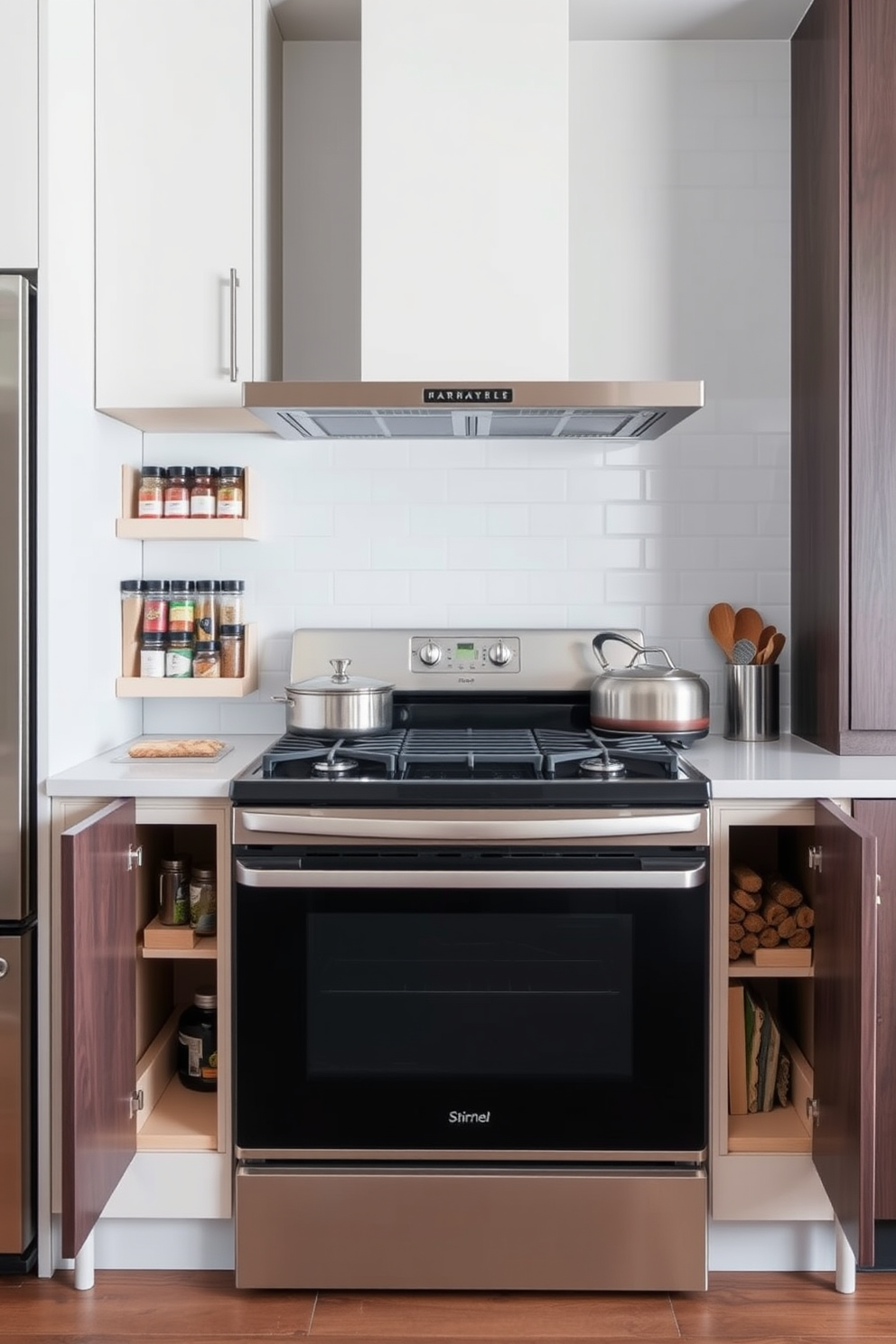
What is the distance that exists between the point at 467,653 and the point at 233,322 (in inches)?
33.5

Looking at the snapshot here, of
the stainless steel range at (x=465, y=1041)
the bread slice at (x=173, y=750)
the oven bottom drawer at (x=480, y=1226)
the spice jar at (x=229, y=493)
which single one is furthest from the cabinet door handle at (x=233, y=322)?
the oven bottom drawer at (x=480, y=1226)

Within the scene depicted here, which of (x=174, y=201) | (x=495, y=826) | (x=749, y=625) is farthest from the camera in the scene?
(x=749, y=625)

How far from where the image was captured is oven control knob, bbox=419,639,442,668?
245 cm

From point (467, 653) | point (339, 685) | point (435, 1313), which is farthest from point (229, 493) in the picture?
point (435, 1313)

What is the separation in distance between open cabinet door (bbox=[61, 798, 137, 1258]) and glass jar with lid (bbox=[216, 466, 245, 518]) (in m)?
0.74

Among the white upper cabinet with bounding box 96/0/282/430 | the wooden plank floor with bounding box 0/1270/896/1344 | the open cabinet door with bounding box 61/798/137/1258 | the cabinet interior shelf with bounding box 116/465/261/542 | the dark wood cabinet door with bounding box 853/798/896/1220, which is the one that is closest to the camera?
the open cabinet door with bounding box 61/798/137/1258

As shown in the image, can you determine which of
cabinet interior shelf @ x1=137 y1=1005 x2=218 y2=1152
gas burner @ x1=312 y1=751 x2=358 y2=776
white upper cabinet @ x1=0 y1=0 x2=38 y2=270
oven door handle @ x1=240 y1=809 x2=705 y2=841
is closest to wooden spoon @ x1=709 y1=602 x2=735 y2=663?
oven door handle @ x1=240 y1=809 x2=705 y2=841

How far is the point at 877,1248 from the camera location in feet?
6.56

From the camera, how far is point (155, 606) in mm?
2410

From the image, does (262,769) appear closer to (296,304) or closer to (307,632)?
(307,632)

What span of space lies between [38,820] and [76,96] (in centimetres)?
135

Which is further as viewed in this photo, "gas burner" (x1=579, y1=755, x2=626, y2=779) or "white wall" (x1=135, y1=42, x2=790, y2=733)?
"white wall" (x1=135, y1=42, x2=790, y2=733)

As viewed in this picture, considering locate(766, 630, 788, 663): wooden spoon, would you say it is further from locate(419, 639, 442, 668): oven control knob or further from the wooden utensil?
locate(419, 639, 442, 668): oven control knob

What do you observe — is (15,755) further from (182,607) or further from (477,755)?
(477,755)
